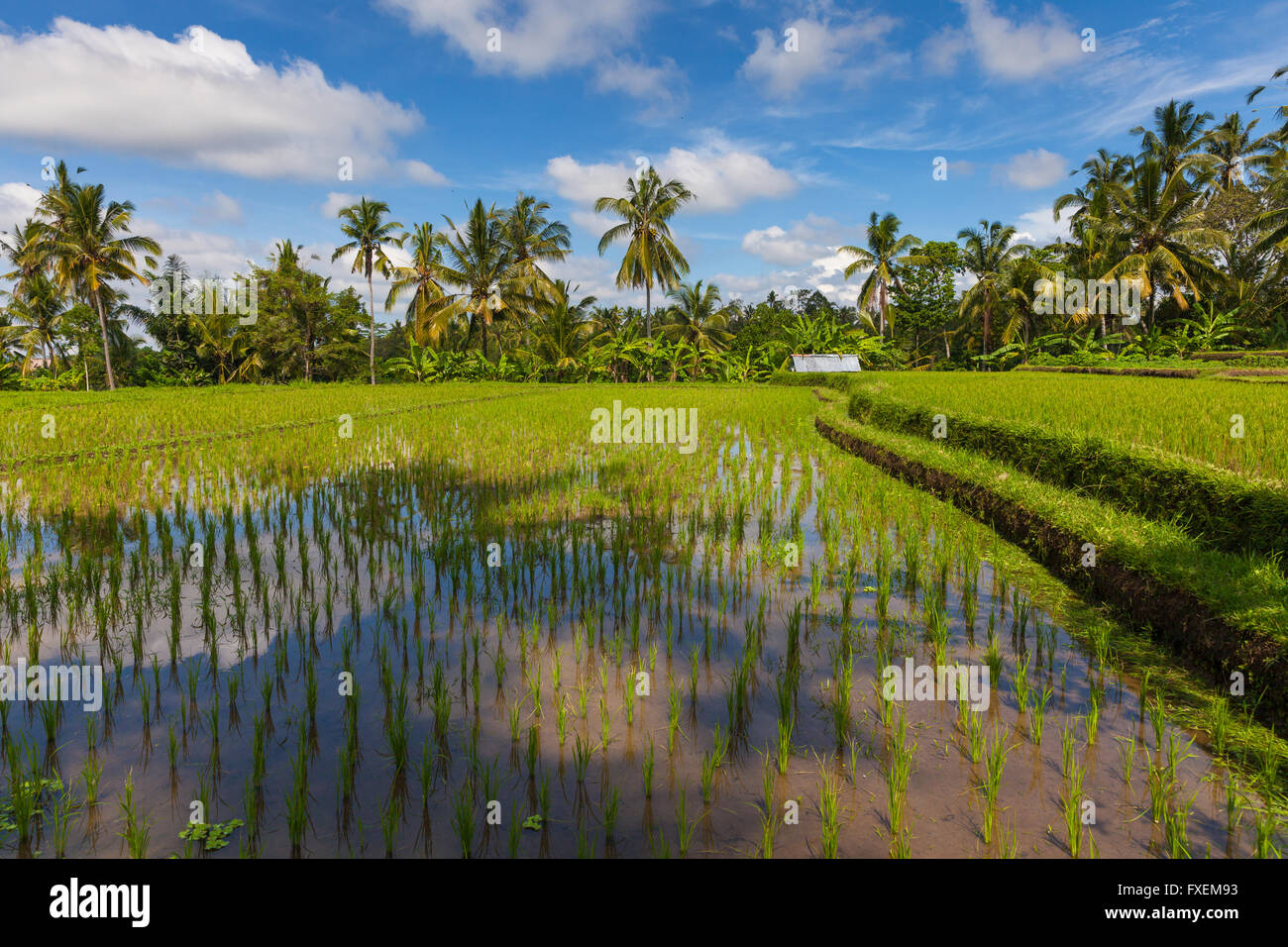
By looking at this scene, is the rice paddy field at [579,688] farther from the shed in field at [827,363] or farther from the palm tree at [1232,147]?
the palm tree at [1232,147]

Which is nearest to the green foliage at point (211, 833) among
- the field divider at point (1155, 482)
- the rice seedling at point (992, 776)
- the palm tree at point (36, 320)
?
the rice seedling at point (992, 776)

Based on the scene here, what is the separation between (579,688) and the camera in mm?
2723

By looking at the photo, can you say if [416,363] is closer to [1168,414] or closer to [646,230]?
[646,230]

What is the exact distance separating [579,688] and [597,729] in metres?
0.32

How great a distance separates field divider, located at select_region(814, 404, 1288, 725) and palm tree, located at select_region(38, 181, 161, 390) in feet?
93.2

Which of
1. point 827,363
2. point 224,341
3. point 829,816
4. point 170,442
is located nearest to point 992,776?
point 829,816

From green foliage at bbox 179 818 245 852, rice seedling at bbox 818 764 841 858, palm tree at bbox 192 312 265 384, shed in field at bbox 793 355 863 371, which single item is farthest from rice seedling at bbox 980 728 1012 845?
palm tree at bbox 192 312 265 384

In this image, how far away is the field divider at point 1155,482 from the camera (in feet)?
11.5

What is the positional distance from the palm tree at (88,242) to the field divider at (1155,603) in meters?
28.4

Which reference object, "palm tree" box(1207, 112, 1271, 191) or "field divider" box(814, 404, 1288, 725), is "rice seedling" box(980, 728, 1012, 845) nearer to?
"field divider" box(814, 404, 1288, 725)

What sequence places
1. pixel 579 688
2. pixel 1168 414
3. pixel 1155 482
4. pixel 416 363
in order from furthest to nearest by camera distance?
pixel 416 363 → pixel 1168 414 → pixel 1155 482 → pixel 579 688

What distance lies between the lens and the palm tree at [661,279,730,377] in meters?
29.7
